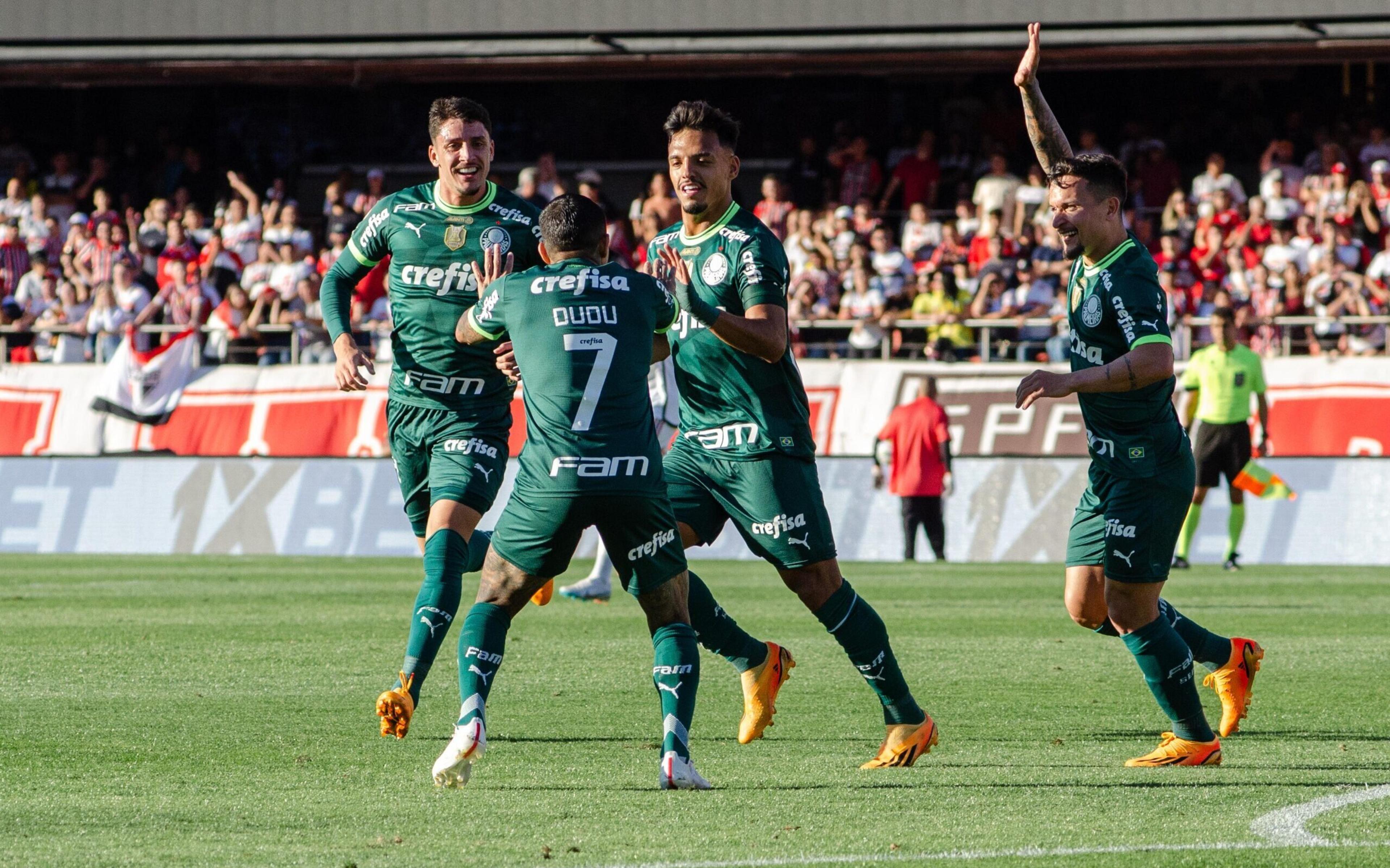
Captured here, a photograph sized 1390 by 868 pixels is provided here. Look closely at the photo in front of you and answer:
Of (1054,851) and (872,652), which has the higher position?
(872,652)

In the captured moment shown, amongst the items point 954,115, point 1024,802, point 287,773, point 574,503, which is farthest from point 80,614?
point 954,115

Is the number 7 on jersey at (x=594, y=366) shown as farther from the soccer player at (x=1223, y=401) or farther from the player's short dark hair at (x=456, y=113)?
the soccer player at (x=1223, y=401)

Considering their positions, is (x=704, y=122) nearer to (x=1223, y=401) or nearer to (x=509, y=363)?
(x=509, y=363)

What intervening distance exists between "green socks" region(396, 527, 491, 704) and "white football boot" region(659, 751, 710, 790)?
3.62ft

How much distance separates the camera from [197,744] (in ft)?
23.8

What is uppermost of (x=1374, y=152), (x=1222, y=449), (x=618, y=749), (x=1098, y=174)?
(x=1374, y=152)

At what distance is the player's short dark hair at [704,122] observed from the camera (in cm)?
700

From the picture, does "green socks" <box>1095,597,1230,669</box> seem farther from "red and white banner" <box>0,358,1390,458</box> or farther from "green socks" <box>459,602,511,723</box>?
"red and white banner" <box>0,358,1390,458</box>

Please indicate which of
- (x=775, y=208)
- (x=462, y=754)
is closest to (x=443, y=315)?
(x=462, y=754)

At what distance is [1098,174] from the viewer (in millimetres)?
6922

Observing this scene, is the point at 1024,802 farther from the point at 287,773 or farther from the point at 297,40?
the point at 297,40

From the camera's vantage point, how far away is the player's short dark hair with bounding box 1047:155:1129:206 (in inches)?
272

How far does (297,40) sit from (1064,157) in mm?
20617

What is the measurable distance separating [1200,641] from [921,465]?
10861mm
